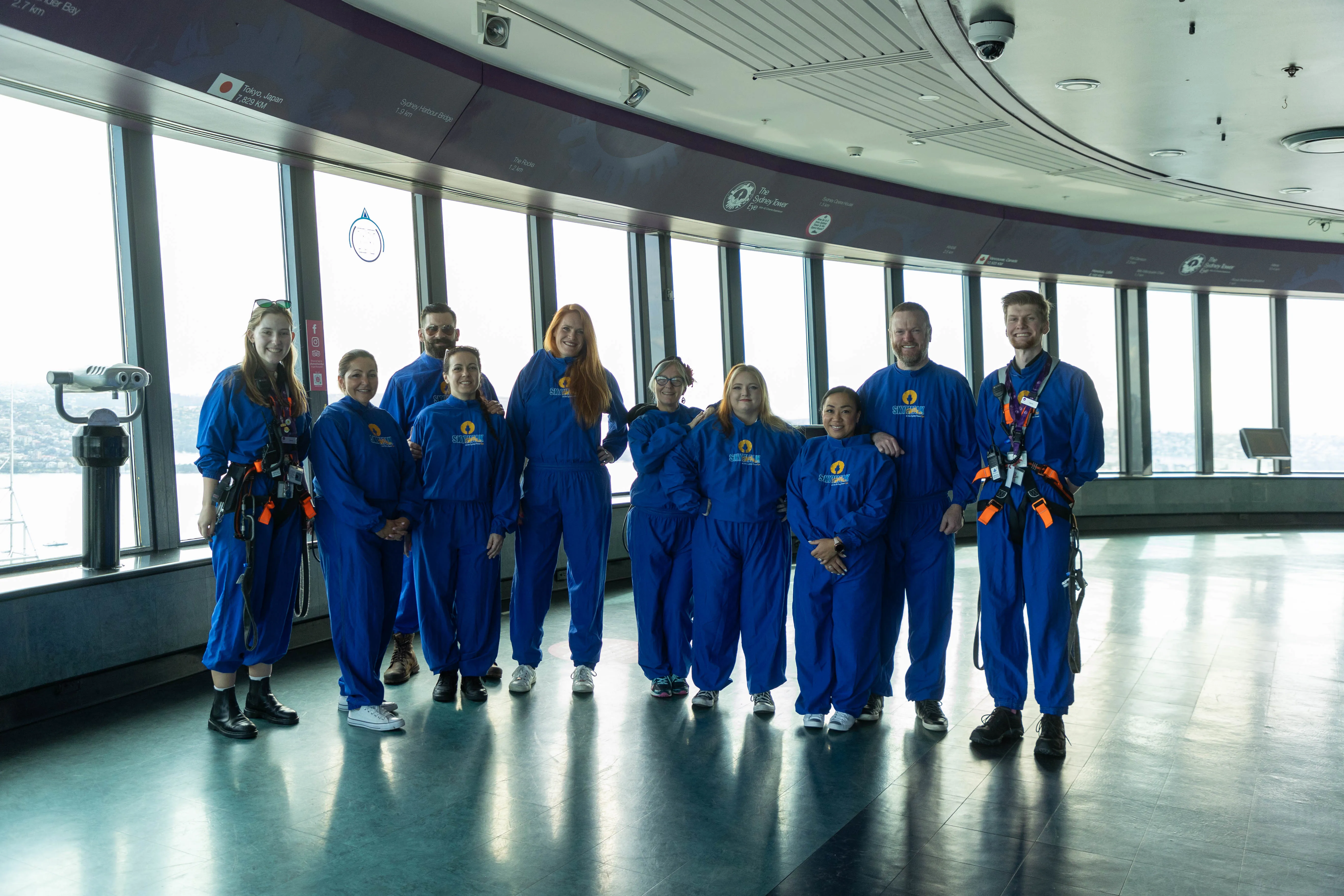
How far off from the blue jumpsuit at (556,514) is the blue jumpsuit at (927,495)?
4.31ft

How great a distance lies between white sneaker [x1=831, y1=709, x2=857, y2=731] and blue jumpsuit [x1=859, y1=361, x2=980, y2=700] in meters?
0.23

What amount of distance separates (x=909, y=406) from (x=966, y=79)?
2370 millimetres

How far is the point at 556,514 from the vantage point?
4.46 metres

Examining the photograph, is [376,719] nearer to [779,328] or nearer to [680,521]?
[680,521]

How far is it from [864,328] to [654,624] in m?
6.31

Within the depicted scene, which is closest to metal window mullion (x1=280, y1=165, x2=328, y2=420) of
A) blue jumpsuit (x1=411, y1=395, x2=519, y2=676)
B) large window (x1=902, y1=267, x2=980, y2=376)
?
blue jumpsuit (x1=411, y1=395, x2=519, y2=676)

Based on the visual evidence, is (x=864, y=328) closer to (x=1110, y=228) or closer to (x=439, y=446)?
(x=1110, y=228)

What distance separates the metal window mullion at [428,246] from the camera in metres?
6.40

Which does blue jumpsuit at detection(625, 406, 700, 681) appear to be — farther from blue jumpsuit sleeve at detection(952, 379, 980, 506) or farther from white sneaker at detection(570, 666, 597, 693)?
blue jumpsuit sleeve at detection(952, 379, 980, 506)

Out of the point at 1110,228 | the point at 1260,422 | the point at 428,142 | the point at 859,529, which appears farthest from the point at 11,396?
the point at 1260,422

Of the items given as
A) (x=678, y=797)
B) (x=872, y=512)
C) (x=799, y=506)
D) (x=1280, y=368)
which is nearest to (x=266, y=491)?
(x=678, y=797)

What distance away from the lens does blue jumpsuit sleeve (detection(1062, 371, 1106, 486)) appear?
3.61 metres

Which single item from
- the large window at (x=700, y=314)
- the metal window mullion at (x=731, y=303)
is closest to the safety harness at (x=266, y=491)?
the large window at (x=700, y=314)

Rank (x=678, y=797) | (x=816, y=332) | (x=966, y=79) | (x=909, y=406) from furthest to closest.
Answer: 1. (x=816, y=332)
2. (x=966, y=79)
3. (x=909, y=406)
4. (x=678, y=797)
